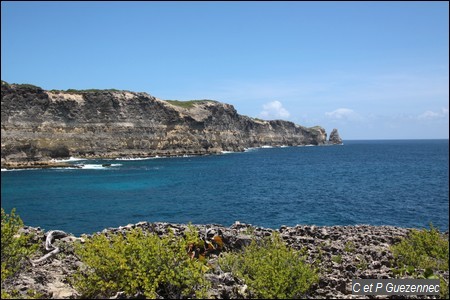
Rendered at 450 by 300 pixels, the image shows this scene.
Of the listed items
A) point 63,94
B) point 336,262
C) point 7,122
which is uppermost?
point 63,94

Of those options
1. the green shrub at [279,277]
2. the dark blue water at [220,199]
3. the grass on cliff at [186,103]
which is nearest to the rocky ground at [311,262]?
the green shrub at [279,277]

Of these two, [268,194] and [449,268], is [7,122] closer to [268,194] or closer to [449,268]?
[268,194]

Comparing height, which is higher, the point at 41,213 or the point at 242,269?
the point at 242,269

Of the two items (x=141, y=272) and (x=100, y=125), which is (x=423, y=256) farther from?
(x=100, y=125)

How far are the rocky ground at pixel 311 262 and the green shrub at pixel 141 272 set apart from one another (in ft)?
1.92

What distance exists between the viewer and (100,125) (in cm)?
12144

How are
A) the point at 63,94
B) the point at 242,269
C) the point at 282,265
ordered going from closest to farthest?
the point at 282,265 → the point at 242,269 → the point at 63,94

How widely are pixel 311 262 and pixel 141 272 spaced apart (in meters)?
6.84

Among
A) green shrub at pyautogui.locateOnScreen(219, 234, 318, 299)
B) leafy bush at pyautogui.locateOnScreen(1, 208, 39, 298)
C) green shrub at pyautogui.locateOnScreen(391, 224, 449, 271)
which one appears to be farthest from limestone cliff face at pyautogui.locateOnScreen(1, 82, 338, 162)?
green shrub at pyautogui.locateOnScreen(391, 224, 449, 271)

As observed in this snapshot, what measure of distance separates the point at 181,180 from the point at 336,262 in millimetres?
59570

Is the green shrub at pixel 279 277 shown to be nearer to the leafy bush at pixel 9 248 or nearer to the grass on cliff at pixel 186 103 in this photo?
the leafy bush at pixel 9 248

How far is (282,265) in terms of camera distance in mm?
10641

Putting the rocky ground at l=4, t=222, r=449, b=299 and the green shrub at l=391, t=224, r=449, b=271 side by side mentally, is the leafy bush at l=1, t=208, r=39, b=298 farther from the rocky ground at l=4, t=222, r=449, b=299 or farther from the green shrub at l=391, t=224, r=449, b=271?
the green shrub at l=391, t=224, r=449, b=271

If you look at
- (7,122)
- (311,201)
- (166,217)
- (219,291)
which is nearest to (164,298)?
(219,291)
